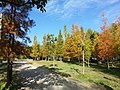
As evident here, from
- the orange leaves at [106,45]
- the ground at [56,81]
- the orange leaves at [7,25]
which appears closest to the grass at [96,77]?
the ground at [56,81]

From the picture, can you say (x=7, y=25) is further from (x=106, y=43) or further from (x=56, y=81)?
(x=106, y=43)

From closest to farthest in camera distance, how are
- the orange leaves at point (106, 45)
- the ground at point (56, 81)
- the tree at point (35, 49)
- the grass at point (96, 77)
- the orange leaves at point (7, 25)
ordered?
the orange leaves at point (7, 25) < the ground at point (56, 81) < the grass at point (96, 77) < the orange leaves at point (106, 45) < the tree at point (35, 49)

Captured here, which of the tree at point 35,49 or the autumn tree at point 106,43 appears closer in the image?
the autumn tree at point 106,43

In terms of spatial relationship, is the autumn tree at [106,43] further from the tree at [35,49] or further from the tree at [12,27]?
the tree at [35,49]

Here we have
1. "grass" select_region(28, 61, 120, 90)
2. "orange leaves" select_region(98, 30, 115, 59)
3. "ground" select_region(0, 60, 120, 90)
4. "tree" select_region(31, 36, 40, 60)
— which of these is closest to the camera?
"ground" select_region(0, 60, 120, 90)

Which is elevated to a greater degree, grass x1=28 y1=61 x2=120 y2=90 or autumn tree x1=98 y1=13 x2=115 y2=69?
autumn tree x1=98 y1=13 x2=115 y2=69

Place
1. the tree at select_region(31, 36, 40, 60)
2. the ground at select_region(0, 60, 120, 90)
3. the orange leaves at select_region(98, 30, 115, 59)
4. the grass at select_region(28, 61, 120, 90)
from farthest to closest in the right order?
the tree at select_region(31, 36, 40, 60), the orange leaves at select_region(98, 30, 115, 59), the grass at select_region(28, 61, 120, 90), the ground at select_region(0, 60, 120, 90)

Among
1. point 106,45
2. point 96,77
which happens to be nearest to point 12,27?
point 96,77

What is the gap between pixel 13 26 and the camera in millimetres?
19172

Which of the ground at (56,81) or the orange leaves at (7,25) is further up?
the orange leaves at (7,25)

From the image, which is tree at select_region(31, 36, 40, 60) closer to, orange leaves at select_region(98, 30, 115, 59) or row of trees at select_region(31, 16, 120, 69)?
row of trees at select_region(31, 16, 120, 69)

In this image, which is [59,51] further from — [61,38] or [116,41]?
[116,41]

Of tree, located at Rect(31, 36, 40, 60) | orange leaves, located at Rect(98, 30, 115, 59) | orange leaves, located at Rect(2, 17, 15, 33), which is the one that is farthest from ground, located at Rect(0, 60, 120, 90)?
tree, located at Rect(31, 36, 40, 60)

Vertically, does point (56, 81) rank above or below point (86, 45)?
below
